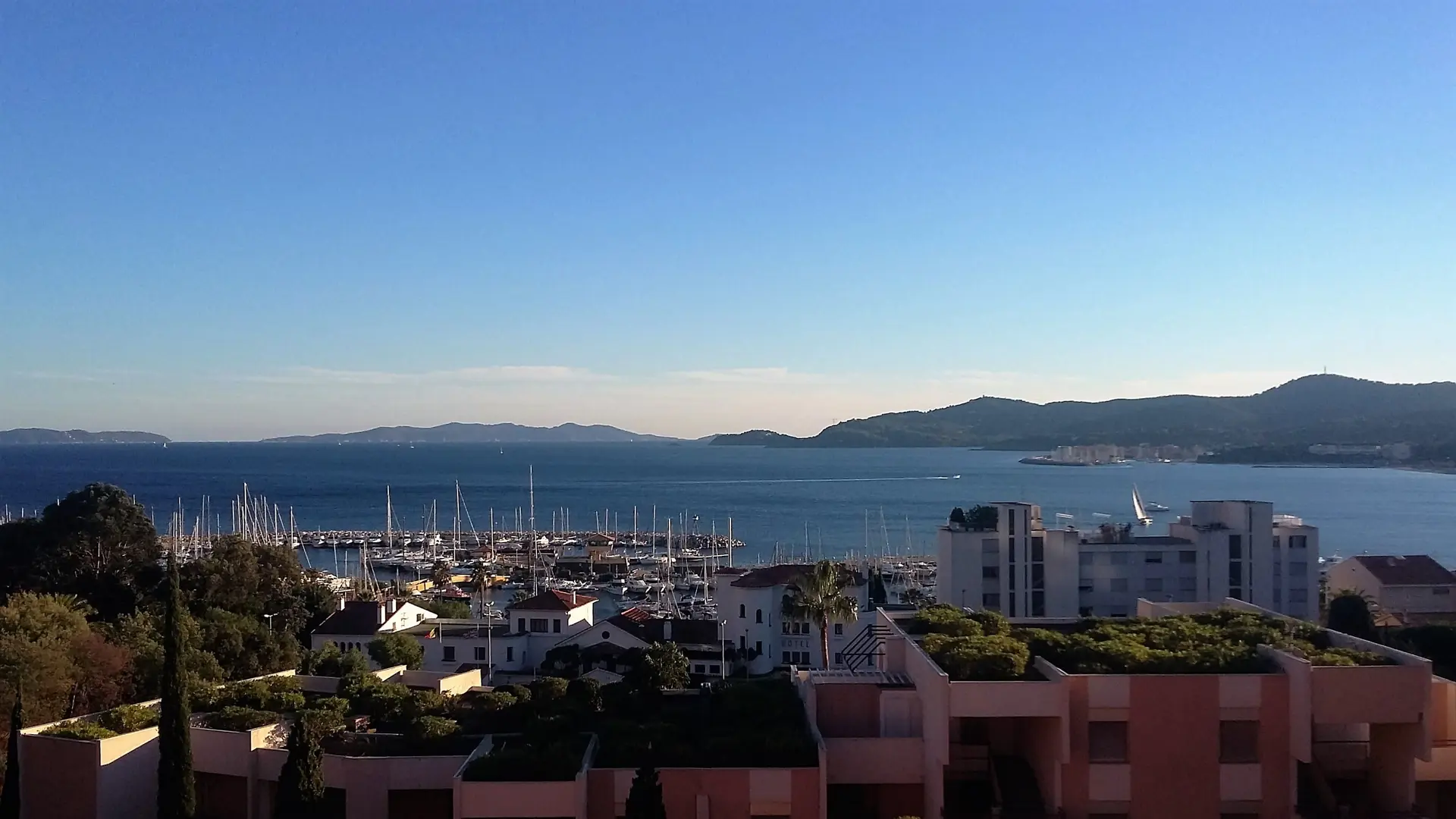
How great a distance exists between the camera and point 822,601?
24.6 meters

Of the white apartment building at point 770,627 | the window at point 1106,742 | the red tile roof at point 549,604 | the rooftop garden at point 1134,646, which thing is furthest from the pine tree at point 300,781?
the white apartment building at point 770,627

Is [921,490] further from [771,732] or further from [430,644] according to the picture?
[771,732]

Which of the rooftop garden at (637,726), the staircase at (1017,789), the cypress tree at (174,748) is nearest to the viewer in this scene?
the staircase at (1017,789)

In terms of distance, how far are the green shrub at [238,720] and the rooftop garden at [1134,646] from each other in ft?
33.4

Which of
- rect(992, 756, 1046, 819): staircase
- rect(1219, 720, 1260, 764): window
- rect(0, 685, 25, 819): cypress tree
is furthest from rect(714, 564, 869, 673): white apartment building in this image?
rect(0, 685, 25, 819): cypress tree

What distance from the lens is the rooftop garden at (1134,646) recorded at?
13.2 m

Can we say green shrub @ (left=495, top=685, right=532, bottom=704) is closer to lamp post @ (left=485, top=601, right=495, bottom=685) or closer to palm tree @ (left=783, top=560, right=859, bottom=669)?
palm tree @ (left=783, top=560, right=859, bottom=669)

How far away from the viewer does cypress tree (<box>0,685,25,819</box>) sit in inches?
562

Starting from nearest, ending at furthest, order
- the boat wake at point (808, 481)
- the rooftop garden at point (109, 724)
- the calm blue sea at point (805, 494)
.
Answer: the rooftop garden at point (109, 724) < the calm blue sea at point (805, 494) < the boat wake at point (808, 481)

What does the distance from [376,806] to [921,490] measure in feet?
442

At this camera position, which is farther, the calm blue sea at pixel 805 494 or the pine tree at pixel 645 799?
the calm blue sea at pixel 805 494

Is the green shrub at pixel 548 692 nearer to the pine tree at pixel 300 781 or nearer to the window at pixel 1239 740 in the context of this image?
the pine tree at pixel 300 781

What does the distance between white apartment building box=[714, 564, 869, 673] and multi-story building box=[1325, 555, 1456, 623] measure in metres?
16.9

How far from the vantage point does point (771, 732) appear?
13.9 meters
